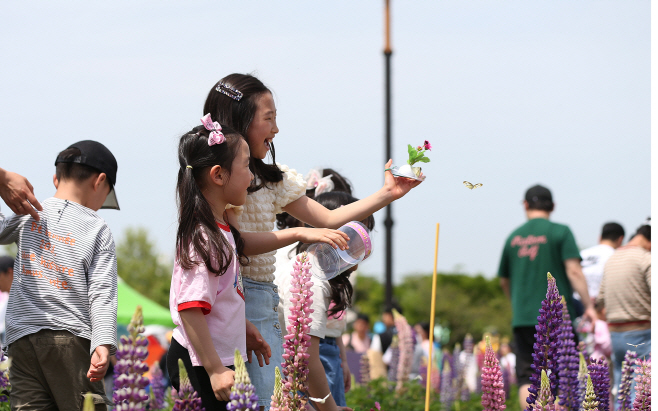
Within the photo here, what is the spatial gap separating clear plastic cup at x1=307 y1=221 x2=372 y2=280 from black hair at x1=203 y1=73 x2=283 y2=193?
42 centimetres

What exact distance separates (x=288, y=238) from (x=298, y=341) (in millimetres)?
667

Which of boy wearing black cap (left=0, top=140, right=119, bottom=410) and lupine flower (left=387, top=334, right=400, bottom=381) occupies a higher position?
boy wearing black cap (left=0, top=140, right=119, bottom=410)

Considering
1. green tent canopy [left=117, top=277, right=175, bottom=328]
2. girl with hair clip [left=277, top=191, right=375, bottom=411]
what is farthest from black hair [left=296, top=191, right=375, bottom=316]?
green tent canopy [left=117, top=277, right=175, bottom=328]

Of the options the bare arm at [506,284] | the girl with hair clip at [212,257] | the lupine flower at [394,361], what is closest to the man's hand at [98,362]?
the girl with hair clip at [212,257]

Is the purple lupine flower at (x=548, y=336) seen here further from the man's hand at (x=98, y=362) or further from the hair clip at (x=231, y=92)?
the man's hand at (x=98, y=362)

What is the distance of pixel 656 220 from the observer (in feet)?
8.21

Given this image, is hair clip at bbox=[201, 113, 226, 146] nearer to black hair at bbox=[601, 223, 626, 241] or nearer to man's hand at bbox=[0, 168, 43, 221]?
man's hand at bbox=[0, 168, 43, 221]

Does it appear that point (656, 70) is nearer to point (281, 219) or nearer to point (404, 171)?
→ point (404, 171)

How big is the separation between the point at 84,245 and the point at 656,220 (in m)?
2.62

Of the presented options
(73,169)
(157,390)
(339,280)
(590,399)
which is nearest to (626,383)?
(590,399)

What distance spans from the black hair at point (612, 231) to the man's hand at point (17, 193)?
24.3 feet

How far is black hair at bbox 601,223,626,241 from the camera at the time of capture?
29.7 feet

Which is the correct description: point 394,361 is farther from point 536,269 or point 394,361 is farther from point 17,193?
point 17,193

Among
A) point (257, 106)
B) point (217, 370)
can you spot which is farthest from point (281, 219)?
point (217, 370)
